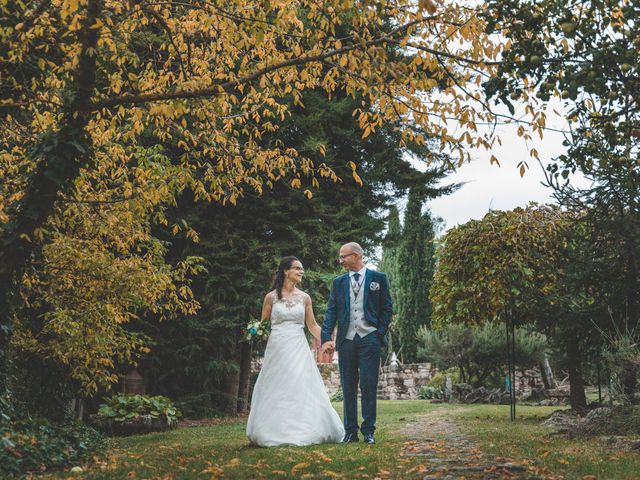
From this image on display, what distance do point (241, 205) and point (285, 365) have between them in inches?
305

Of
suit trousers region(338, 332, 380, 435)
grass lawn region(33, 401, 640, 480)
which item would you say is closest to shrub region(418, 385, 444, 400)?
grass lawn region(33, 401, 640, 480)

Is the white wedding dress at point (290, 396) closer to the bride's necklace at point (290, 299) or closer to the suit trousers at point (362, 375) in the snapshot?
the bride's necklace at point (290, 299)

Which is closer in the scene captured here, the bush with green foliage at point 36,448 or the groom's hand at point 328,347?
the bush with green foliage at point 36,448

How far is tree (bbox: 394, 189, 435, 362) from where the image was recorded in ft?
113

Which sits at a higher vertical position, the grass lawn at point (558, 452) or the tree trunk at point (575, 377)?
the tree trunk at point (575, 377)

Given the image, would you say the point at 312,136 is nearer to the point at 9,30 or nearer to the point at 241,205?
the point at 241,205

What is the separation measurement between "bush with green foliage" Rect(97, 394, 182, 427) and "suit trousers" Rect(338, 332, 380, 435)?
582cm

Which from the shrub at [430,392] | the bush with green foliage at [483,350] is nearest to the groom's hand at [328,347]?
the bush with green foliage at [483,350]

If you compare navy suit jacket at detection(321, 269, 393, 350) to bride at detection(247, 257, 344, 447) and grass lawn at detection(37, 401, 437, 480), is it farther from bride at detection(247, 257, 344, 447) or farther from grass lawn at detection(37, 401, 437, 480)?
grass lawn at detection(37, 401, 437, 480)

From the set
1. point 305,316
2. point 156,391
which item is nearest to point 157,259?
point 305,316

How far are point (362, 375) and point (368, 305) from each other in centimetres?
75

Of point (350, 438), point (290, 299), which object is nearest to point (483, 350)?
point (290, 299)

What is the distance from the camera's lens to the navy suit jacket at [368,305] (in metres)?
7.45

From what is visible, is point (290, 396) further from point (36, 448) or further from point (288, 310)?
point (36, 448)
